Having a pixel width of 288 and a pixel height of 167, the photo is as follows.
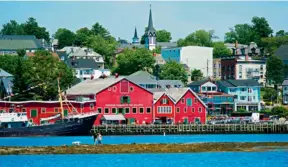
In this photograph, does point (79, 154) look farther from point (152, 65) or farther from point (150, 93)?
point (152, 65)

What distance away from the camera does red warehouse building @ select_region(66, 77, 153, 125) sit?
426 feet

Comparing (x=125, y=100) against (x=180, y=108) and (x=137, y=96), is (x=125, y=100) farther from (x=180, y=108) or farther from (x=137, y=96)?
(x=180, y=108)

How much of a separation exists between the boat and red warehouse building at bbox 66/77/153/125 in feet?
33.8

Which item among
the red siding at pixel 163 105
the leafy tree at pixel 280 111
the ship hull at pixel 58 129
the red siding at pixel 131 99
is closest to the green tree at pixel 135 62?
the leafy tree at pixel 280 111

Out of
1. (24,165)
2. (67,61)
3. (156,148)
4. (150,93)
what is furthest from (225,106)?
(24,165)

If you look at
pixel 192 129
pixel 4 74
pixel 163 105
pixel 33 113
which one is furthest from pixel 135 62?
pixel 192 129

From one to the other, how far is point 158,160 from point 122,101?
55668 mm

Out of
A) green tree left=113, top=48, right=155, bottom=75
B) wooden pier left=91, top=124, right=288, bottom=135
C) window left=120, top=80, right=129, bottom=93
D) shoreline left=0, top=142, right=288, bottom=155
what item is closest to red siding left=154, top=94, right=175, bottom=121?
window left=120, top=80, right=129, bottom=93

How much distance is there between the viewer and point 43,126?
118 metres

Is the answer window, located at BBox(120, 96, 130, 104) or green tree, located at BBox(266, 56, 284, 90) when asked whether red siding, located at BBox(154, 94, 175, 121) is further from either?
green tree, located at BBox(266, 56, 284, 90)

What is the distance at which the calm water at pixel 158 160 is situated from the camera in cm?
7231

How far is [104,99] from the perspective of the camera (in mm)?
130250

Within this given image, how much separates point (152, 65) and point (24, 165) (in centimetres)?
11740

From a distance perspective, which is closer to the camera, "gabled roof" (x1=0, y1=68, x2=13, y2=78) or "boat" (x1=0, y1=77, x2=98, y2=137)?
"boat" (x1=0, y1=77, x2=98, y2=137)
